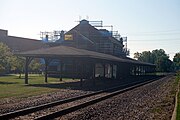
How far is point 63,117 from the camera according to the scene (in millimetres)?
12281

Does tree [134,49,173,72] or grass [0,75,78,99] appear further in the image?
tree [134,49,173,72]

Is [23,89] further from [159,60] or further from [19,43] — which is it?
[159,60]

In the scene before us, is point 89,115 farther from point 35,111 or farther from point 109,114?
point 35,111

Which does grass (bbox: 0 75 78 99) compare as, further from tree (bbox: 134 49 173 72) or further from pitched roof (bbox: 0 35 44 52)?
tree (bbox: 134 49 173 72)

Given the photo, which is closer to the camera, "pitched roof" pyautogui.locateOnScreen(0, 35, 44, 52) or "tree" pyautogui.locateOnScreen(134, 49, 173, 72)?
"pitched roof" pyautogui.locateOnScreen(0, 35, 44, 52)

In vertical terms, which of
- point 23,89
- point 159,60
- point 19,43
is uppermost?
point 19,43

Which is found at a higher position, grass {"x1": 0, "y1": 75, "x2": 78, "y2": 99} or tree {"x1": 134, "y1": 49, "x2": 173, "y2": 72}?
tree {"x1": 134, "y1": 49, "x2": 173, "y2": 72}

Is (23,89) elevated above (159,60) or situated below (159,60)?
below

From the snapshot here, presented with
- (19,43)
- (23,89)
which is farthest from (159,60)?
(23,89)

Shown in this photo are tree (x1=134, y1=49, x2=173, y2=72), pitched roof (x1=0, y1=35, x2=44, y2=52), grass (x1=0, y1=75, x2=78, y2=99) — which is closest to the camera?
grass (x1=0, y1=75, x2=78, y2=99)

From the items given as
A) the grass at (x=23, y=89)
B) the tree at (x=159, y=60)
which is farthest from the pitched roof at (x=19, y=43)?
the tree at (x=159, y=60)

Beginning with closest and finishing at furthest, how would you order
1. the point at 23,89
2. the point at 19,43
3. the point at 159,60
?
the point at 23,89, the point at 19,43, the point at 159,60

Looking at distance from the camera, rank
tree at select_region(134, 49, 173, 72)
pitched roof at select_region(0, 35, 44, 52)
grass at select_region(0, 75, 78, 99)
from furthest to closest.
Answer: tree at select_region(134, 49, 173, 72) → pitched roof at select_region(0, 35, 44, 52) → grass at select_region(0, 75, 78, 99)

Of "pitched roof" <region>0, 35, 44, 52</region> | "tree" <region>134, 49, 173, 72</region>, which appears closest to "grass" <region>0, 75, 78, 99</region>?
"pitched roof" <region>0, 35, 44, 52</region>
